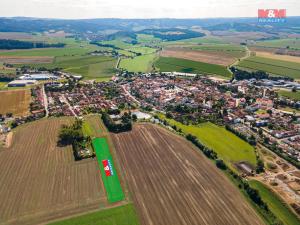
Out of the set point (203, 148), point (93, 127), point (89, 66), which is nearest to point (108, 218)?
point (203, 148)

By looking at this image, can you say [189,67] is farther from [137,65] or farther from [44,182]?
[44,182]

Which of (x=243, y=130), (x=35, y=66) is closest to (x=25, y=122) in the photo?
(x=243, y=130)

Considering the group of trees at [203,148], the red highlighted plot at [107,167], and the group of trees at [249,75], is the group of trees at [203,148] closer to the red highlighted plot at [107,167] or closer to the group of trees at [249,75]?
the red highlighted plot at [107,167]

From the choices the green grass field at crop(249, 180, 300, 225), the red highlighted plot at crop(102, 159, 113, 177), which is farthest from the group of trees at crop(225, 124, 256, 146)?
the red highlighted plot at crop(102, 159, 113, 177)

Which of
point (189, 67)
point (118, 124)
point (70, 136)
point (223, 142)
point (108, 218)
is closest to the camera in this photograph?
point (108, 218)

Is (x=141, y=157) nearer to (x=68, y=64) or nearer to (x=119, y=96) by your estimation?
(x=119, y=96)

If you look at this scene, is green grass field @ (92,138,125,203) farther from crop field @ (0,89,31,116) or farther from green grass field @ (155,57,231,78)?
green grass field @ (155,57,231,78)

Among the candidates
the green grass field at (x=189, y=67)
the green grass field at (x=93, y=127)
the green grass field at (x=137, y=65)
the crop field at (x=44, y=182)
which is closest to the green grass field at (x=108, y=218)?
the crop field at (x=44, y=182)
